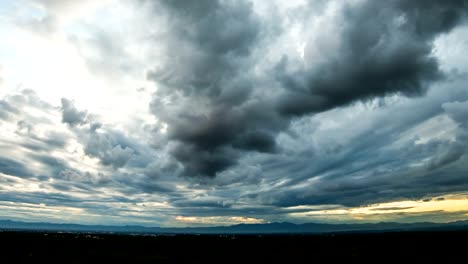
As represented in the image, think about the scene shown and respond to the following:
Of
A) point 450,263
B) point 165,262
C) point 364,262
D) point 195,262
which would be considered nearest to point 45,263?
point 165,262

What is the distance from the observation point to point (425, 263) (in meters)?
78.5

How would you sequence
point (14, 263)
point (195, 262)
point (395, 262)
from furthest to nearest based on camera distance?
point (195, 262) < point (395, 262) < point (14, 263)

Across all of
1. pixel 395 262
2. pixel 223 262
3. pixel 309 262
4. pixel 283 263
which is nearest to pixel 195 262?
pixel 223 262

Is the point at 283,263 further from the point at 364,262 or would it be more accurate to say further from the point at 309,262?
the point at 364,262

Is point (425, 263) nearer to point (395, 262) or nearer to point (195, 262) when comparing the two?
point (395, 262)

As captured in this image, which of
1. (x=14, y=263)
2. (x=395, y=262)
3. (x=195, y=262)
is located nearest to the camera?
(x=14, y=263)

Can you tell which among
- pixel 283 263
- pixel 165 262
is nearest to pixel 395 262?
pixel 283 263

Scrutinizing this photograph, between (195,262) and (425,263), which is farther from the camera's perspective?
(195,262)

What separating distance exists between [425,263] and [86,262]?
80.1m

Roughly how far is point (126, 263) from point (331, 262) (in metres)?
51.0

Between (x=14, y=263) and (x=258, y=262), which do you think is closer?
(x=14, y=263)

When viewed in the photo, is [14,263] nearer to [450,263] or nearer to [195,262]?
[195,262]

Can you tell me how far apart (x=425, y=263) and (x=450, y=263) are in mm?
5112

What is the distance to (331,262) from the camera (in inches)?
3354
